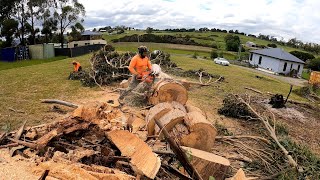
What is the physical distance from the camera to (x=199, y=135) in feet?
17.2

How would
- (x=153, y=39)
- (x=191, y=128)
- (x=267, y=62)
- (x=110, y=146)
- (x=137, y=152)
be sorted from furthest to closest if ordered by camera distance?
Answer: (x=153, y=39)
(x=267, y=62)
(x=191, y=128)
(x=110, y=146)
(x=137, y=152)

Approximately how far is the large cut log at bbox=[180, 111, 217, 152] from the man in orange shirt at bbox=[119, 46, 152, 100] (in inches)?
143

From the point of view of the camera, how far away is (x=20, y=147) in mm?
4648

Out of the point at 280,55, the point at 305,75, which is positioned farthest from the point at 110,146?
the point at 305,75

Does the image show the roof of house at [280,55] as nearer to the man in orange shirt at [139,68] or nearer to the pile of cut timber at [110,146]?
the man in orange shirt at [139,68]

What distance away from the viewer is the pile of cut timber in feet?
12.2

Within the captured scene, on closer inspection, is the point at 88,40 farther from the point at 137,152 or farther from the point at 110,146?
the point at 137,152

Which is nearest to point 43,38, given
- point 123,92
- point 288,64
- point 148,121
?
point 288,64

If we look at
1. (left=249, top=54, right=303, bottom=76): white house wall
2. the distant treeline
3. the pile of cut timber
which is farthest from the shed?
(left=249, top=54, right=303, bottom=76): white house wall

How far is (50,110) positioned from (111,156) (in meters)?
4.71

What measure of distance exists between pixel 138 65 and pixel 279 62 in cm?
3442

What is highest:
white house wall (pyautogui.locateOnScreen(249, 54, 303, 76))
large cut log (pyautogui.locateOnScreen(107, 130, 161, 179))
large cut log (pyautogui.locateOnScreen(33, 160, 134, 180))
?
large cut log (pyautogui.locateOnScreen(107, 130, 161, 179))

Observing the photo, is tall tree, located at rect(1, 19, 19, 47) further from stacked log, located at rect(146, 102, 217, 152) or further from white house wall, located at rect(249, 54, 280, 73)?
white house wall, located at rect(249, 54, 280, 73)

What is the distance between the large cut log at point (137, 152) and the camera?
368 centimetres
